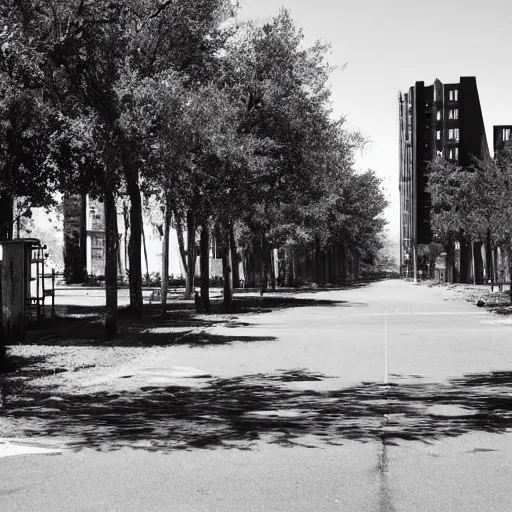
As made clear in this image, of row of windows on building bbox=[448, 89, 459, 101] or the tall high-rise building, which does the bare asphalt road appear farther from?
row of windows on building bbox=[448, 89, 459, 101]

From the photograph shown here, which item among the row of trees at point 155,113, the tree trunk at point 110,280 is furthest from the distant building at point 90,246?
the tree trunk at point 110,280

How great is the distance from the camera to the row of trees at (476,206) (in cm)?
4517

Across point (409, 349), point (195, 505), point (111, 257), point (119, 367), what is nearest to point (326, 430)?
point (195, 505)

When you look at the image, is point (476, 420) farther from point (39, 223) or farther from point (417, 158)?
point (417, 158)

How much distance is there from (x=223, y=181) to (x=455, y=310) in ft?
39.5

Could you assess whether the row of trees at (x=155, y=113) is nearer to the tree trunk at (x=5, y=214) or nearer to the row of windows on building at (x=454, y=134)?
the tree trunk at (x=5, y=214)

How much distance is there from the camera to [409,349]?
18062 millimetres

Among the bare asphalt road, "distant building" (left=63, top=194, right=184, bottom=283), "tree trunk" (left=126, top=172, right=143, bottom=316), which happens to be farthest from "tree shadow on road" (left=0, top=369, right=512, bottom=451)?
"distant building" (left=63, top=194, right=184, bottom=283)

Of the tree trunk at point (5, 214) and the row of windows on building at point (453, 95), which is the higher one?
the row of windows on building at point (453, 95)

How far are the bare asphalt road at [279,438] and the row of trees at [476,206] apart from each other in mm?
28240

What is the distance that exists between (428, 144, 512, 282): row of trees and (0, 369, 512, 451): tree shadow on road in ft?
97.8

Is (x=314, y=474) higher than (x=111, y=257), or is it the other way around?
(x=111, y=257)

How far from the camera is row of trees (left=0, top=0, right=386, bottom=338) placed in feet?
60.5

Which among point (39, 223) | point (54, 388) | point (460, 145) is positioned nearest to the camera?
point (54, 388)
